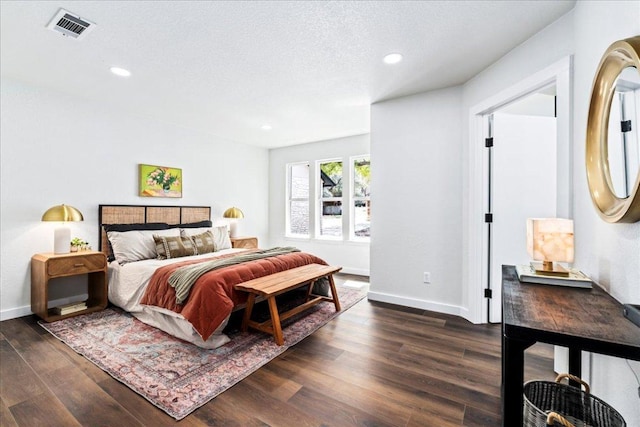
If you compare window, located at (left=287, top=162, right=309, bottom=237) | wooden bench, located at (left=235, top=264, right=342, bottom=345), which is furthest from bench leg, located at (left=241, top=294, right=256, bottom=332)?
window, located at (left=287, top=162, right=309, bottom=237)

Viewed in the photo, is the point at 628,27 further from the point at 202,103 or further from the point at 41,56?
the point at 41,56

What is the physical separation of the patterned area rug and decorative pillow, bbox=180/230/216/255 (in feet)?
3.75

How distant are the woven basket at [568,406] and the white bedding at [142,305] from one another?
2152mm

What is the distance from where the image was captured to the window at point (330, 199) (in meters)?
5.67

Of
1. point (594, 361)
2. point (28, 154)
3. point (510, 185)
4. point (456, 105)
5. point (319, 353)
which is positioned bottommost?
point (319, 353)

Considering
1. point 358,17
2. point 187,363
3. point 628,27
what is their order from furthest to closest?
point 187,363 < point 358,17 < point 628,27

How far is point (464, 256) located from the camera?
310 cm

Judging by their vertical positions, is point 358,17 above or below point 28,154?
above

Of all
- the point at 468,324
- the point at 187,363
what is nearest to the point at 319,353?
the point at 187,363

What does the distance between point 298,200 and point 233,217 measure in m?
1.51

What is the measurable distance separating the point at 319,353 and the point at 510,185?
245 cm

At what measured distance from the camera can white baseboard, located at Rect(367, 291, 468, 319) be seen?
3.18 metres

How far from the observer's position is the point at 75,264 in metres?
3.13

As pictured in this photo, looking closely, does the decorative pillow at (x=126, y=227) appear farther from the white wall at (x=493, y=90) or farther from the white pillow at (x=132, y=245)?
the white wall at (x=493, y=90)
